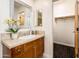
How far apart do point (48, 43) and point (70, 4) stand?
9.28 feet

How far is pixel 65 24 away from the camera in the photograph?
582cm

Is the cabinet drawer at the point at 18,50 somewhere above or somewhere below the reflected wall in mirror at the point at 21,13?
below

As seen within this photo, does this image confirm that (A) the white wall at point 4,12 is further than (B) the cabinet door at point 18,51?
Yes

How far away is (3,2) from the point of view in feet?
7.88

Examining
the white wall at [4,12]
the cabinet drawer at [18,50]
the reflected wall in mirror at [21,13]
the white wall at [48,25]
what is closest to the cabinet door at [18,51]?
the cabinet drawer at [18,50]

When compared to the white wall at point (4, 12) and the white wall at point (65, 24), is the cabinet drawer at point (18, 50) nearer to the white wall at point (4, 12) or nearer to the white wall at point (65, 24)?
the white wall at point (4, 12)

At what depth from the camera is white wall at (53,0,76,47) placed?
5.44 meters

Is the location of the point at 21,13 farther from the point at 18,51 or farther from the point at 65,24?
the point at 65,24

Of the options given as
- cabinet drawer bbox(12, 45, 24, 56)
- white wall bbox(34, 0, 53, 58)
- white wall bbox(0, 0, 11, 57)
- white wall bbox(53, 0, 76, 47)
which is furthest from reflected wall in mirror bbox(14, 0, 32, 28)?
white wall bbox(53, 0, 76, 47)

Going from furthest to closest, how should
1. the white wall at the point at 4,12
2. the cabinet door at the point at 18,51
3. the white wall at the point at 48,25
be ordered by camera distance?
the white wall at the point at 48,25, the white wall at the point at 4,12, the cabinet door at the point at 18,51

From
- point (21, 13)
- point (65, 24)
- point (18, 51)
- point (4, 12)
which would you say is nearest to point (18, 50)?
point (18, 51)

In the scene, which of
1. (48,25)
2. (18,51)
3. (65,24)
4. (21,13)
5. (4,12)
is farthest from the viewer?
(65,24)

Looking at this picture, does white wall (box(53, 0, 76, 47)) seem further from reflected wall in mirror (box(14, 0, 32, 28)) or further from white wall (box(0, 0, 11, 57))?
white wall (box(0, 0, 11, 57))

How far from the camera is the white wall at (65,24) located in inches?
214
